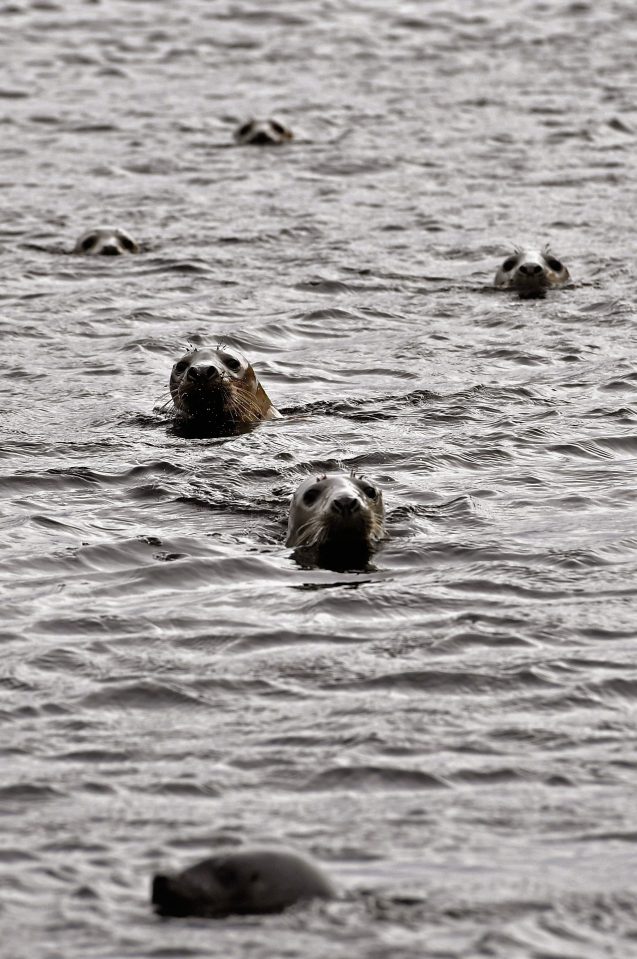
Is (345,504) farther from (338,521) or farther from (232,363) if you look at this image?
(232,363)

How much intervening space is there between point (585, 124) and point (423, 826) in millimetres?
20165

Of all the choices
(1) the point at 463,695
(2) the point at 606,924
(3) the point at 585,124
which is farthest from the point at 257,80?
(2) the point at 606,924

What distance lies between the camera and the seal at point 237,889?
6.57m

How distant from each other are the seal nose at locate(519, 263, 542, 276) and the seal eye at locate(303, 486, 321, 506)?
7173 mm

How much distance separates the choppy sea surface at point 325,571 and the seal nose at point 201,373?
0.44m

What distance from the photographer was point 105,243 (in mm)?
19266

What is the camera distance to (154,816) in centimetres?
728

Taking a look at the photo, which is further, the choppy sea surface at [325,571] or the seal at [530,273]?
the seal at [530,273]

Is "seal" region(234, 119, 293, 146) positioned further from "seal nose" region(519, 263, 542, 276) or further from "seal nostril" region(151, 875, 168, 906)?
"seal nostril" region(151, 875, 168, 906)

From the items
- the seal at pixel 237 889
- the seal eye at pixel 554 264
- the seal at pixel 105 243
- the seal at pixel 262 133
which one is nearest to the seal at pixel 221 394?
the seal eye at pixel 554 264

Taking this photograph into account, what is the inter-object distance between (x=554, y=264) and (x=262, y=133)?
7724 millimetres

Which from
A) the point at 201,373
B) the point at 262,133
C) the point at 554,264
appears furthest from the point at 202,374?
the point at 262,133

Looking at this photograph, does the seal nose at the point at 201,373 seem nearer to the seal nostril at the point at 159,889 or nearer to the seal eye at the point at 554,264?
the seal eye at the point at 554,264

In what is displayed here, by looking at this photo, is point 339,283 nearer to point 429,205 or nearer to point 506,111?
point 429,205
